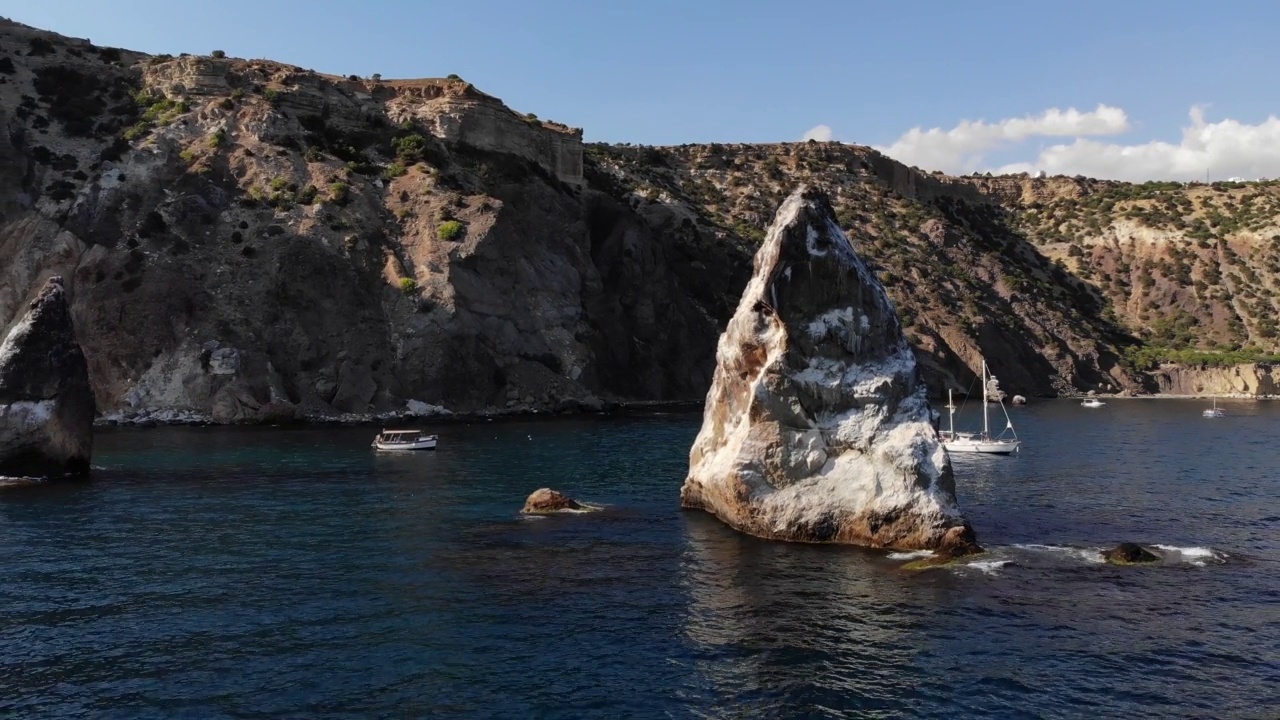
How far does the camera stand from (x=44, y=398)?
51.7 m

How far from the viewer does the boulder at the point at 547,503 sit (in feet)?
142

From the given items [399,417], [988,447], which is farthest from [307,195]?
[988,447]

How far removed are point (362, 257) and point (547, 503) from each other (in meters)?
62.9

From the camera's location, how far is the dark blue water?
2150 cm

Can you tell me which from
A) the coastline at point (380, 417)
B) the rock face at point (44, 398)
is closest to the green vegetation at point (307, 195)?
the coastline at point (380, 417)

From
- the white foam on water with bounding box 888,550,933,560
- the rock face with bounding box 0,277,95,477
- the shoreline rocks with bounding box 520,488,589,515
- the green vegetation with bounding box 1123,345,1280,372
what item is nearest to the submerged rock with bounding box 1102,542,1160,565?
the white foam on water with bounding box 888,550,933,560

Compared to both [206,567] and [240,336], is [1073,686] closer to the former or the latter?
[206,567]

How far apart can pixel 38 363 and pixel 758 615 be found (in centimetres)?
4431

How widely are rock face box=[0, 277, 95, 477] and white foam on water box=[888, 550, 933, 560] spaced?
147 feet

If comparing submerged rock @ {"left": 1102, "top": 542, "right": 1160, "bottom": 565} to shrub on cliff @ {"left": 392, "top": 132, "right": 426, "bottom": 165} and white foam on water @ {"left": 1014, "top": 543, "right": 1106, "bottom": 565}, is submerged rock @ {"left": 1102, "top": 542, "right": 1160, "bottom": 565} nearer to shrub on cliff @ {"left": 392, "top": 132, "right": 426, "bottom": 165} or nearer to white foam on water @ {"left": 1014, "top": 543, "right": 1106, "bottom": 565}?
white foam on water @ {"left": 1014, "top": 543, "right": 1106, "bottom": 565}

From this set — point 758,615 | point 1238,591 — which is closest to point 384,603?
point 758,615

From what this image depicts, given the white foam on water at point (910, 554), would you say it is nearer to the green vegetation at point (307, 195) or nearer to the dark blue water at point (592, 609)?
the dark blue water at point (592, 609)

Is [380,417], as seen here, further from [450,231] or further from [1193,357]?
[1193,357]

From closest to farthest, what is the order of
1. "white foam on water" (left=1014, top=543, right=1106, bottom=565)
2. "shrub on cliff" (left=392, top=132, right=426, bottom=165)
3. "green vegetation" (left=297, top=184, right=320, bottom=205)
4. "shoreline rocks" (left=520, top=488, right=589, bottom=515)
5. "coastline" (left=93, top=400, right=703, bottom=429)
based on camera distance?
"white foam on water" (left=1014, top=543, right=1106, bottom=565)
"shoreline rocks" (left=520, top=488, right=589, bottom=515)
"coastline" (left=93, top=400, right=703, bottom=429)
"green vegetation" (left=297, top=184, right=320, bottom=205)
"shrub on cliff" (left=392, top=132, right=426, bottom=165)
